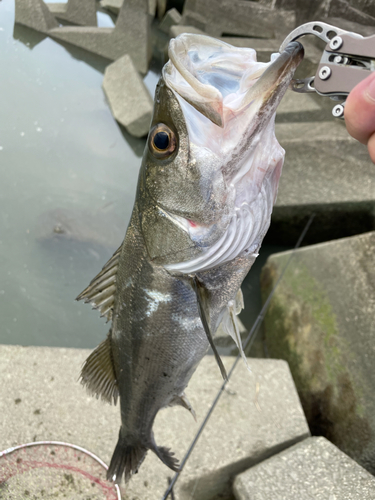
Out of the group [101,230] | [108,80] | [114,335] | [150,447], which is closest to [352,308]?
[150,447]

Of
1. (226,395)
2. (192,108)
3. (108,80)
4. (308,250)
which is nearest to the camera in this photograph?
(192,108)

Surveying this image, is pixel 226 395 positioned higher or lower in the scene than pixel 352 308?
lower

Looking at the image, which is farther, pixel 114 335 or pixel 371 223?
pixel 371 223

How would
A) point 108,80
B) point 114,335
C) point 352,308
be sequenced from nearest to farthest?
point 114,335 → point 352,308 → point 108,80

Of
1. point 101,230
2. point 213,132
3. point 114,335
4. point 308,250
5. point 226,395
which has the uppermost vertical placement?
point 213,132

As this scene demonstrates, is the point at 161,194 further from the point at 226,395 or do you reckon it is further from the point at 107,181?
the point at 107,181

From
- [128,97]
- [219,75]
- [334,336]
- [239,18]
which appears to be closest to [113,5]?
[239,18]
